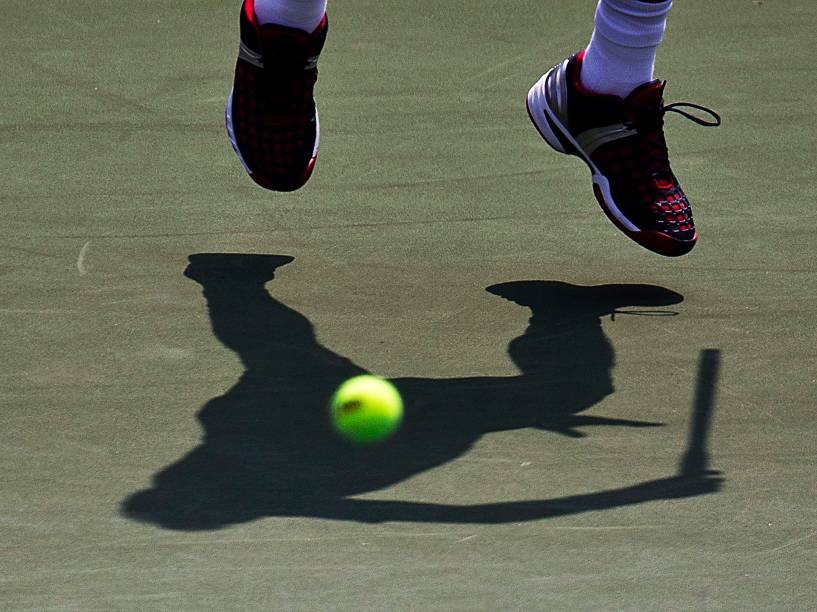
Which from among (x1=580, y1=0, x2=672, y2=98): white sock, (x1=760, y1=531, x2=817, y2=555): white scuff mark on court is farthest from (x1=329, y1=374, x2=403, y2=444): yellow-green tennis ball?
(x1=580, y1=0, x2=672, y2=98): white sock

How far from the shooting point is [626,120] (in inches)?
144

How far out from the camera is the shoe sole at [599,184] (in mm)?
3531

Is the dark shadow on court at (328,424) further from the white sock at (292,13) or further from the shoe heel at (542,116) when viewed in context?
the white sock at (292,13)

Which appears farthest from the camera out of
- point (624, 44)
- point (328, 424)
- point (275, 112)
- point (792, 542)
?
point (275, 112)

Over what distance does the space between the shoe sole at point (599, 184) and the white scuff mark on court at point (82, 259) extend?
1096 millimetres

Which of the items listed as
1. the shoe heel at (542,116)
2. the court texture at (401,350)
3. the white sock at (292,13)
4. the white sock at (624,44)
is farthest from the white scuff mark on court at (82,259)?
the white sock at (624,44)

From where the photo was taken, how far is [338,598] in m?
2.32

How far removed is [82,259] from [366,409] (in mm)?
1081

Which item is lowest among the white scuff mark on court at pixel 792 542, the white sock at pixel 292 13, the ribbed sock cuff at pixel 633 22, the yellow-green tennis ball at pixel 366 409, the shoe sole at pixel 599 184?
the white scuff mark on court at pixel 792 542

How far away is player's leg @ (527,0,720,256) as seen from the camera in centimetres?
359

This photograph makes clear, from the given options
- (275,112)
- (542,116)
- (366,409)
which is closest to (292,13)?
(275,112)

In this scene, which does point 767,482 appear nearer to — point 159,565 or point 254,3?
point 159,565

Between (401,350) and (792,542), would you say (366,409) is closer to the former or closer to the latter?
(401,350)

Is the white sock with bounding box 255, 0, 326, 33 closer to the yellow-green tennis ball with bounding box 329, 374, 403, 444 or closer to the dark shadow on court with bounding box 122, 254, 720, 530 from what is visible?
the dark shadow on court with bounding box 122, 254, 720, 530
